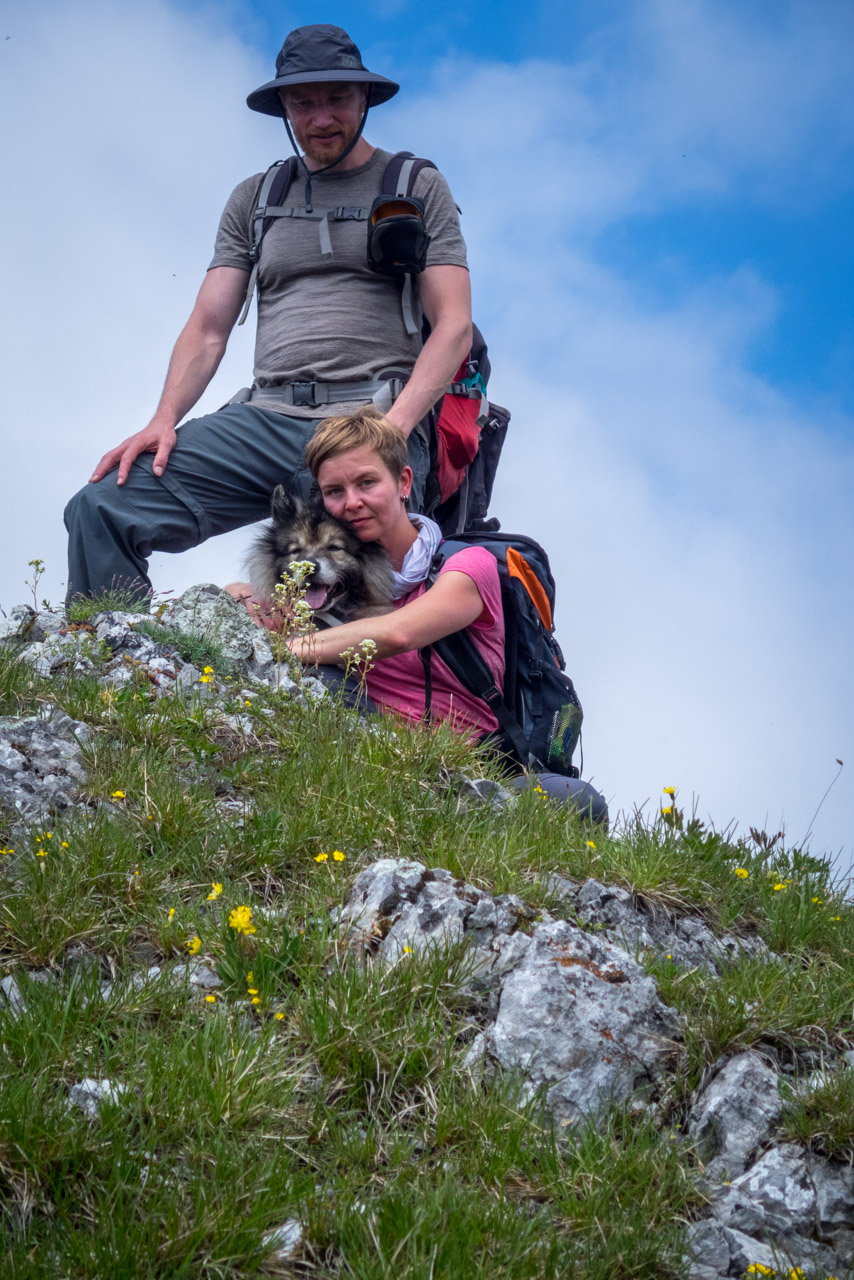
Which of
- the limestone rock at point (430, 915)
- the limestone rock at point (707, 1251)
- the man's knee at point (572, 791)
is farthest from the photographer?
the man's knee at point (572, 791)

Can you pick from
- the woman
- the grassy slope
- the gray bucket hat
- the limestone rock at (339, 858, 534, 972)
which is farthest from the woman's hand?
the gray bucket hat

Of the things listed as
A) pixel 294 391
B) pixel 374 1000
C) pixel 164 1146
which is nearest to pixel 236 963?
pixel 374 1000

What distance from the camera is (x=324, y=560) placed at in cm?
664

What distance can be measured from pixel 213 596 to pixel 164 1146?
14.6ft

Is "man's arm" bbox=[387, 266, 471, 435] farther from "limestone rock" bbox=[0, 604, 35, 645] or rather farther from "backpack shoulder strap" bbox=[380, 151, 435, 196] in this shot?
"limestone rock" bbox=[0, 604, 35, 645]

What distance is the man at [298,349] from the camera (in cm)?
752

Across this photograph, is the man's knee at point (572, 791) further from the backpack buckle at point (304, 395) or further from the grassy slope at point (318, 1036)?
the backpack buckle at point (304, 395)

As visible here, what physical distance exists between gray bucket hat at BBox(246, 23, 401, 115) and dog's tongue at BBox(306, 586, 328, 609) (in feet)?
12.3

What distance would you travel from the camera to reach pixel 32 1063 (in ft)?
9.89

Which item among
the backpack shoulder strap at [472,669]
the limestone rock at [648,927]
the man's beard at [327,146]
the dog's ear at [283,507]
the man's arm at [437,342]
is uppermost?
the man's beard at [327,146]

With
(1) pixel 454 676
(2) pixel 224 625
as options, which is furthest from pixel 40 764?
(1) pixel 454 676

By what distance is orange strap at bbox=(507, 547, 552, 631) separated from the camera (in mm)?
6480

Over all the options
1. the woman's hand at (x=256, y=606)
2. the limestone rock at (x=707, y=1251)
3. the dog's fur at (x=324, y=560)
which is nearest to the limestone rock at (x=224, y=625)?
the woman's hand at (x=256, y=606)

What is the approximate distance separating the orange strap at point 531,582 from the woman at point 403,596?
0.56ft
